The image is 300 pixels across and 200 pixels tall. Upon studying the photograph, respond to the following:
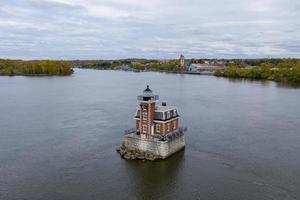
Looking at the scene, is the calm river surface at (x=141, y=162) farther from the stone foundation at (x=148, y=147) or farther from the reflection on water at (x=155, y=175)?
the stone foundation at (x=148, y=147)

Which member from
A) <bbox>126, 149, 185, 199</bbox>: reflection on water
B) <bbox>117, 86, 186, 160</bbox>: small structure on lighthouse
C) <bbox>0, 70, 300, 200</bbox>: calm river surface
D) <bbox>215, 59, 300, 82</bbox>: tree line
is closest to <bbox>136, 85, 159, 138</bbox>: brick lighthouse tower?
<bbox>117, 86, 186, 160</bbox>: small structure on lighthouse

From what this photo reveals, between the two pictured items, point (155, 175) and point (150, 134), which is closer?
point (155, 175)

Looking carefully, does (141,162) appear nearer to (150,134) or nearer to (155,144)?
(155,144)

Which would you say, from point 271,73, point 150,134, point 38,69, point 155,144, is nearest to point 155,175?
point 155,144

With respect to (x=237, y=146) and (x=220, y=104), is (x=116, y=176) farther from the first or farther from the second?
(x=220, y=104)

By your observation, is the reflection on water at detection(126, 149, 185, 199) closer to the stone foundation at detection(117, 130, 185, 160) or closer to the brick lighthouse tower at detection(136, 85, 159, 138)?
the stone foundation at detection(117, 130, 185, 160)

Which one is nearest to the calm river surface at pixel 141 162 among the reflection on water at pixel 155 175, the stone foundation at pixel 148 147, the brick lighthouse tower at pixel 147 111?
the reflection on water at pixel 155 175
